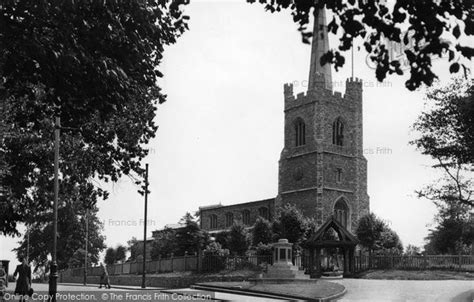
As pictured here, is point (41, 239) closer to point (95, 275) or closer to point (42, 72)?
point (95, 275)

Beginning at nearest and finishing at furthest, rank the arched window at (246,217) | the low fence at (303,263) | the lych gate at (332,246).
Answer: the low fence at (303,263) → the lych gate at (332,246) → the arched window at (246,217)

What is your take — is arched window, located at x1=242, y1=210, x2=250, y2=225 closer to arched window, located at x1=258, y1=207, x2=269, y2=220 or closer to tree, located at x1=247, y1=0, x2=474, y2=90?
arched window, located at x1=258, y1=207, x2=269, y2=220

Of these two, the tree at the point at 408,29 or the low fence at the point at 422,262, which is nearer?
the tree at the point at 408,29

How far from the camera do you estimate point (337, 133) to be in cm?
6831

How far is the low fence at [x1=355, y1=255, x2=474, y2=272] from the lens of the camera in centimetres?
3641

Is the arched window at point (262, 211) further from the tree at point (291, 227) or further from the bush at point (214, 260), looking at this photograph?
the bush at point (214, 260)

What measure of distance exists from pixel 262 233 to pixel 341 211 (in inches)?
570

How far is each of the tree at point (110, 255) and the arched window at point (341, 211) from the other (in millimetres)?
37971

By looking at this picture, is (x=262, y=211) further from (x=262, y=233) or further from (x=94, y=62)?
(x=94, y=62)

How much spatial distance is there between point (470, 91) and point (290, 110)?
149 ft

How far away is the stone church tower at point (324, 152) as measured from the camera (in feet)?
210

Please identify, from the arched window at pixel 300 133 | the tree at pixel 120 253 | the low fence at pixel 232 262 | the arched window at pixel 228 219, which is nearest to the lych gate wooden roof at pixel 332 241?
the low fence at pixel 232 262

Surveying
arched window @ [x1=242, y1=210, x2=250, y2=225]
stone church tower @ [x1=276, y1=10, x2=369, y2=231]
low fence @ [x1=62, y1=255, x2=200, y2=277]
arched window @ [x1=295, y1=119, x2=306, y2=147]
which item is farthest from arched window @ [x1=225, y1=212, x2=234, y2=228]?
low fence @ [x1=62, y1=255, x2=200, y2=277]

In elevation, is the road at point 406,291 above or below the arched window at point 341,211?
below
